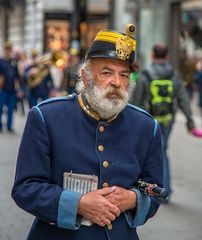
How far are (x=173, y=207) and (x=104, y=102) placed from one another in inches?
195

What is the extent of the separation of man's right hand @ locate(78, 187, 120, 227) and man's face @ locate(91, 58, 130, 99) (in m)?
0.41

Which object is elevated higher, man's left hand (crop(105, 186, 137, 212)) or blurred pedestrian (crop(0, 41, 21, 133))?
man's left hand (crop(105, 186, 137, 212))

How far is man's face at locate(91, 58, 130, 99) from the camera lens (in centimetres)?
288

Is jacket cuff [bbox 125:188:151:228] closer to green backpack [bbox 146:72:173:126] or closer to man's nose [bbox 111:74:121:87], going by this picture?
man's nose [bbox 111:74:121:87]

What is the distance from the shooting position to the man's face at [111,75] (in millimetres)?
2883

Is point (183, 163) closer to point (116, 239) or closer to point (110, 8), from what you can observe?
point (116, 239)

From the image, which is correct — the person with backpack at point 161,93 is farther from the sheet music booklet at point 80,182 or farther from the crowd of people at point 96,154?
the sheet music booklet at point 80,182

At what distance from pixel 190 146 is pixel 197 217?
6019mm

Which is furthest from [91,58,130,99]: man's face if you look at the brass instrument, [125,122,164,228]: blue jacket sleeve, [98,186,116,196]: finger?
the brass instrument

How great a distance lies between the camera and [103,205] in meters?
2.71

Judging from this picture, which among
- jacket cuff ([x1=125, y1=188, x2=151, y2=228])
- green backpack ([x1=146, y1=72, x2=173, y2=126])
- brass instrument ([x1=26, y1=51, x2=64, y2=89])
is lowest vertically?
brass instrument ([x1=26, y1=51, x2=64, y2=89])

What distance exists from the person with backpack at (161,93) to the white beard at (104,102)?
490 cm

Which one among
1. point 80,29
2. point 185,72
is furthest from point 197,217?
point 80,29

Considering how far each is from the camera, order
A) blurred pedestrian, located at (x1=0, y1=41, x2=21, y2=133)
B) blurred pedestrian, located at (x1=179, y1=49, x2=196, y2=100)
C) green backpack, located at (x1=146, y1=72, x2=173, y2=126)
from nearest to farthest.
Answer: green backpack, located at (x1=146, y1=72, x2=173, y2=126) → blurred pedestrian, located at (x1=0, y1=41, x2=21, y2=133) → blurred pedestrian, located at (x1=179, y1=49, x2=196, y2=100)
